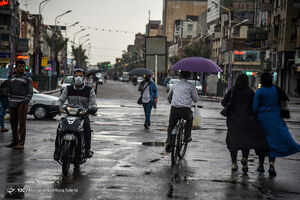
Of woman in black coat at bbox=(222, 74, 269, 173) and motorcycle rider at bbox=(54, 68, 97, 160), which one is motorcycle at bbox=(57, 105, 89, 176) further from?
woman in black coat at bbox=(222, 74, 269, 173)

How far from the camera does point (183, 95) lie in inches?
410

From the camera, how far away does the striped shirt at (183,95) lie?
10.4 m

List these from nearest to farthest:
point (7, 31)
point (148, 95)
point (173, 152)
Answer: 1. point (173, 152)
2. point (148, 95)
3. point (7, 31)

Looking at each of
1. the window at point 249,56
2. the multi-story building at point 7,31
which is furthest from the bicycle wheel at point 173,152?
the window at point 249,56

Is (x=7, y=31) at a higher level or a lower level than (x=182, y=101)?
higher

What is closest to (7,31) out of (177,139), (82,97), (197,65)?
(197,65)

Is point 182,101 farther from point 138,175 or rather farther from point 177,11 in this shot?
point 177,11

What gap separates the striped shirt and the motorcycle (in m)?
2.18

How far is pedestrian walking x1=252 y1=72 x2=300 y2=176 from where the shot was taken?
9156 mm

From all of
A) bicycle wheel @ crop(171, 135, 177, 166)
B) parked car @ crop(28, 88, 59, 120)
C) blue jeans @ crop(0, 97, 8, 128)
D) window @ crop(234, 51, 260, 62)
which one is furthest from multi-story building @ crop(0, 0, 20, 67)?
bicycle wheel @ crop(171, 135, 177, 166)

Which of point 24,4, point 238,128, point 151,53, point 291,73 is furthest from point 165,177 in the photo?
point 24,4

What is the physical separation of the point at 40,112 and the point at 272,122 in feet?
38.6

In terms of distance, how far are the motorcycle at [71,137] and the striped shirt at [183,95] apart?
7.16 ft

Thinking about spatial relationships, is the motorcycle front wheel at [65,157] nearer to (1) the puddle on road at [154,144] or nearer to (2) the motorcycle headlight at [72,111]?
(2) the motorcycle headlight at [72,111]
